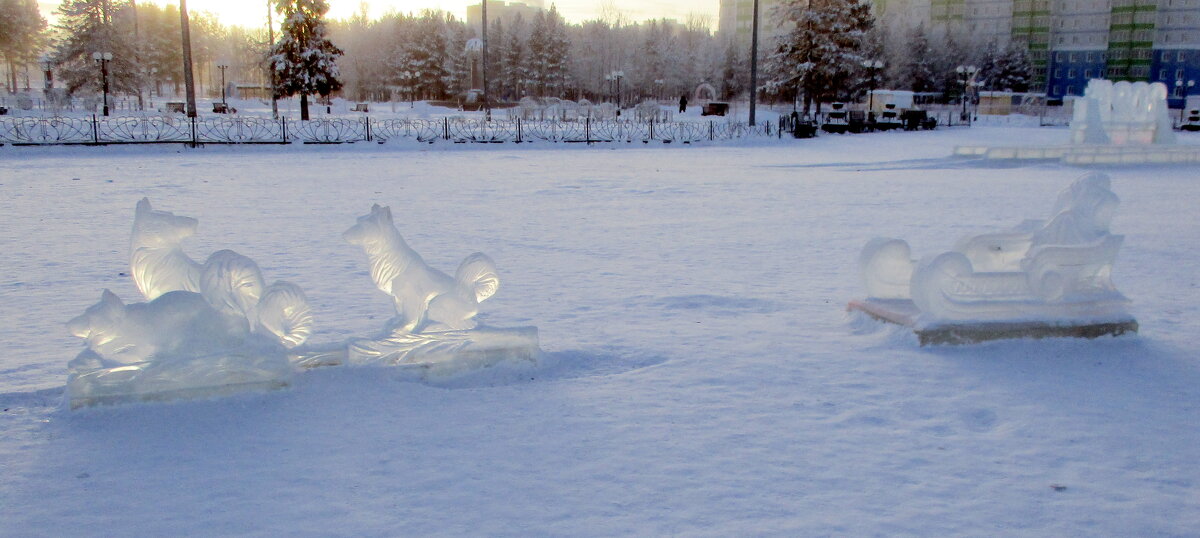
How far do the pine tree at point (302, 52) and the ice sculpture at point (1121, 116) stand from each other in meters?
31.5

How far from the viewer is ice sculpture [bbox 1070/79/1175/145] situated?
920 inches

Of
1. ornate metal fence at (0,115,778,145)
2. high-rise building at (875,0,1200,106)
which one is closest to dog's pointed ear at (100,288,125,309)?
ornate metal fence at (0,115,778,145)

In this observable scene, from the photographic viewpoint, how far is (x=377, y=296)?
739 centimetres

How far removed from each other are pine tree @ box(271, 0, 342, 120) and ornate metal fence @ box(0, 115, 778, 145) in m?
5.94

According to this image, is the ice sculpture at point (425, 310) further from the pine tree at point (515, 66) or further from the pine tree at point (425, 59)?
the pine tree at point (515, 66)

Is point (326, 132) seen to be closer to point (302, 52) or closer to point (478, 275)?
point (302, 52)

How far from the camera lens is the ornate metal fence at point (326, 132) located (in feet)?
87.8

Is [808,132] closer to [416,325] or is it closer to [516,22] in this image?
[416,325]

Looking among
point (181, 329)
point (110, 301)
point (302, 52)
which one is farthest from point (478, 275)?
point (302, 52)

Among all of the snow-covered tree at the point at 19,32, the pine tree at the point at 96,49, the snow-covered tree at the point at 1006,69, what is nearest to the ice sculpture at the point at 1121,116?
the pine tree at the point at 96,49

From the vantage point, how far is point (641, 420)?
4.60 m

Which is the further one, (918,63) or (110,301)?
(918,63)

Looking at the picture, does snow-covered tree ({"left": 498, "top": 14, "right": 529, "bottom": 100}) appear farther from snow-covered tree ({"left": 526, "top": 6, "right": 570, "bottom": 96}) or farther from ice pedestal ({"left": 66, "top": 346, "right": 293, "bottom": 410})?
ice pedestal ({"left": 66, "top": 346, "right": 293, "bottom": 410})

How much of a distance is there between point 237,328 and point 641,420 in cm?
240
